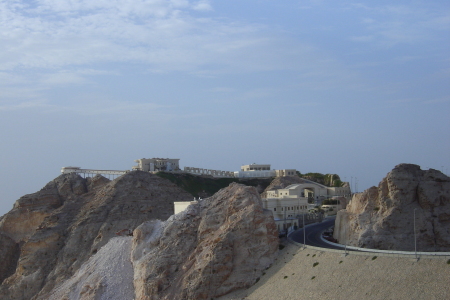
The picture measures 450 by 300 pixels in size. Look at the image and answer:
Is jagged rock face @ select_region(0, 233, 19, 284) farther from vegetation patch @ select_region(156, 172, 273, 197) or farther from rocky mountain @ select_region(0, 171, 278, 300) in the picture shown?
vegetation patch @ select_region(156, 172, 273, 197)

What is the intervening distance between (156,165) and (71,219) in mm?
25236

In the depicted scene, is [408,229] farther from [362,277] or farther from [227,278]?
[227,278]

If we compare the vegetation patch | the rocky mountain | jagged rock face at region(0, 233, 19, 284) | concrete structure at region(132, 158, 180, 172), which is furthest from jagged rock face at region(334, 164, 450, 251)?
concrete structure at region(132, 158, 180, 172)

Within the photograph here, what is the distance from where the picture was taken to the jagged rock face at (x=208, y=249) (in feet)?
156

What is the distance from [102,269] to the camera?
182ft

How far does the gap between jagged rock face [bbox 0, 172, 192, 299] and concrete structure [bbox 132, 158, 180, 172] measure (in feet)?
34.7

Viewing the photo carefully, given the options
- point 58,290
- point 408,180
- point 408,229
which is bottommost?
point 58,290

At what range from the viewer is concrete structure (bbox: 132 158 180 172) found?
349 ft

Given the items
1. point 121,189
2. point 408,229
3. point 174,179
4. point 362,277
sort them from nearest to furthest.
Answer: point 362,277 < point 408,229 < point 121,189 < point 174,179

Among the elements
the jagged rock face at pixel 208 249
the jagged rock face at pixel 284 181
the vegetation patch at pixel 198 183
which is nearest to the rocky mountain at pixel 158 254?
the jagged rock face at pixel 208 249

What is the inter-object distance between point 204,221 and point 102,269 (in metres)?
10.8

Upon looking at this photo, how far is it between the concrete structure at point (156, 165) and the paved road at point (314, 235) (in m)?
45.2

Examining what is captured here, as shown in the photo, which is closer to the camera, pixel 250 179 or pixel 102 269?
pixel 102 269

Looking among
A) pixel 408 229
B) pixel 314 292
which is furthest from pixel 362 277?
pixel 408 229
